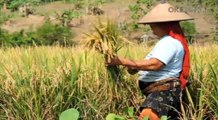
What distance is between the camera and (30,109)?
10.9 ft

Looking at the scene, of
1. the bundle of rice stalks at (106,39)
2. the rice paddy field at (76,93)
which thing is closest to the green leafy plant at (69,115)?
the bundle of rice stalks at (106,39)

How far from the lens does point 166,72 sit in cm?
311

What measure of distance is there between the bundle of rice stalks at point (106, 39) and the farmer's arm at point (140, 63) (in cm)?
4

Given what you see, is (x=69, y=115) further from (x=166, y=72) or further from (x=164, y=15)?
(x=164, y=15)

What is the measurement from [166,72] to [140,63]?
25 centimetres

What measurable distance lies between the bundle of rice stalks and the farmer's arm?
4 cm

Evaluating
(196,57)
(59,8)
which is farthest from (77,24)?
(196,57)

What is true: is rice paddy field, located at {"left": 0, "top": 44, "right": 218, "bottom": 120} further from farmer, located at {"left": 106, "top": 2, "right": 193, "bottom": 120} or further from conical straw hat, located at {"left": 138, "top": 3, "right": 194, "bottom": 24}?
conical straw hat, located at {"left": 138, "top": 3, "right": 194, "bottom": 24}

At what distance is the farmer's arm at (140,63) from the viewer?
2.91 meters

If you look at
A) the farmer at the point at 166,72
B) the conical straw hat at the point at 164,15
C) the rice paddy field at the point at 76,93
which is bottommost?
the rice paddy field at the point at 76,93

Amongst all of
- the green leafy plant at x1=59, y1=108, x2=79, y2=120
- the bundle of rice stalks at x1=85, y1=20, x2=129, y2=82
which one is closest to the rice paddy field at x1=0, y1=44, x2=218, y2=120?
the bundle of rice stalks at x1=85, y1=20, x2=129, y2=82

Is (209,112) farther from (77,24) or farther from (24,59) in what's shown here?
(77,24)

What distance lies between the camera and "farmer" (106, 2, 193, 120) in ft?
10.0

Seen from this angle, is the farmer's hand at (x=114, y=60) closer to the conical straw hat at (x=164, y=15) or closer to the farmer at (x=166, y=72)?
the farmer at (x=166, y=72)
